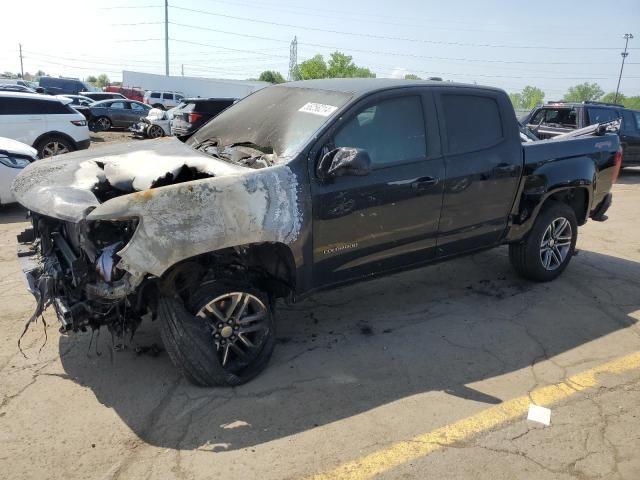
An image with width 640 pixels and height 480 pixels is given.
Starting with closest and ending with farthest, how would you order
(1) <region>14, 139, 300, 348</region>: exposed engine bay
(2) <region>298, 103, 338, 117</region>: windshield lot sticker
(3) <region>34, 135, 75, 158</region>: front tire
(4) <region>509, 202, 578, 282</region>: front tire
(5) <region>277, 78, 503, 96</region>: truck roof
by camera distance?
(1) <region>14, 139, 300, 348</region>: exposed engine bay < (2) <region>298, 103, 338, 117</region>: windshield lot sticker < (5) <region>277, 78, 503, 96</region>: truck roof < (4) <region>509, 202, 578, 282</region>: front tire < (3) <region>34, 135, 75, 158</region>: front tire

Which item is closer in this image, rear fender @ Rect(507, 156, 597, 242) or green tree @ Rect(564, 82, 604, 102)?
rear fender @ Rect(507, 156, 597, 242)

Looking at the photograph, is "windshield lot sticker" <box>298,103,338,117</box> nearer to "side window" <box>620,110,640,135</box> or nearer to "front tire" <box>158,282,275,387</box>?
"front tire" <box>158,282,275,387</box>

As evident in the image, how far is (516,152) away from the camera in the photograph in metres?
4.77

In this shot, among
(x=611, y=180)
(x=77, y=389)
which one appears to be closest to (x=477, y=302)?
(x=611, y=180)

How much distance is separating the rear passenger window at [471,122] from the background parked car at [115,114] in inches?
847

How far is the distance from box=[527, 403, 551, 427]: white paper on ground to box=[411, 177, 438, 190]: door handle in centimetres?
169

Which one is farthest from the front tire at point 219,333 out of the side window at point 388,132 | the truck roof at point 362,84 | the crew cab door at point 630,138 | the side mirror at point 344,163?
the crew cab door at point 630,138

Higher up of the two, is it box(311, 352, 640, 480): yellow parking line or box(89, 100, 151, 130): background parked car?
box(89, 100, 151, 130): background parked car

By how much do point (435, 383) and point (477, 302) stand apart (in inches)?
63.2

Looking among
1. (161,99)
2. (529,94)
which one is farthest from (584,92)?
(161,99)

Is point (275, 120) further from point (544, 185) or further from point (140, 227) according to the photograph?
point (544, 185)

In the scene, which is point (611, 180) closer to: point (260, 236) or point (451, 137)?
point (451, 137)

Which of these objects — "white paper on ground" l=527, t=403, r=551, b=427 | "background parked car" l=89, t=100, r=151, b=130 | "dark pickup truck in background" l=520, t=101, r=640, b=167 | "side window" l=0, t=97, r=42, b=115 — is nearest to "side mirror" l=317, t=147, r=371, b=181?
"white paper on ground" l=527, t=403, r=551, b=427

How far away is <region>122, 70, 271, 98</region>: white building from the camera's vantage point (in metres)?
57.7
